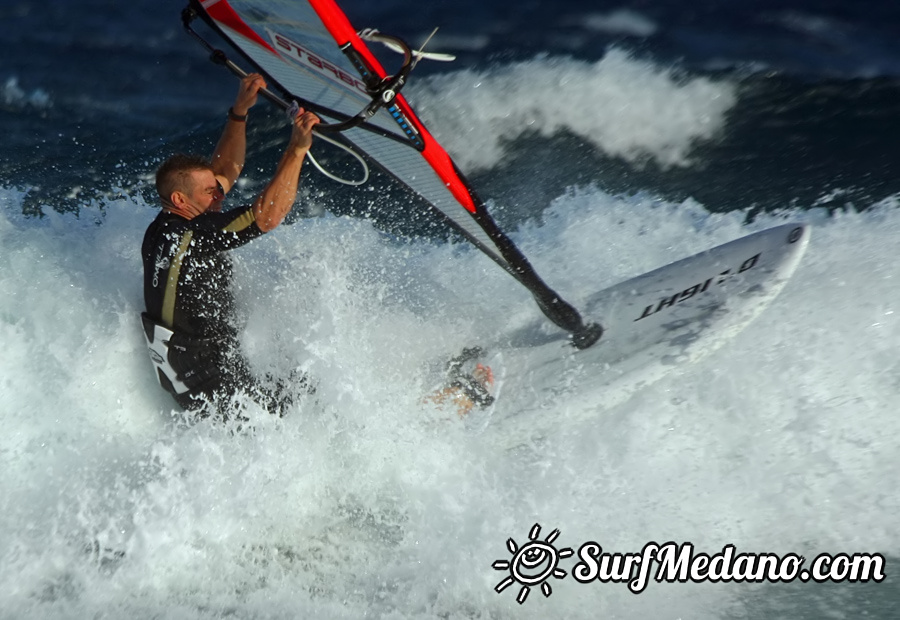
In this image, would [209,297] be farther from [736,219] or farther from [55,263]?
[736,219]

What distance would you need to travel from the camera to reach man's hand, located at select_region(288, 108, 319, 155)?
2834 mm

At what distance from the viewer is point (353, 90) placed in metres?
2.74

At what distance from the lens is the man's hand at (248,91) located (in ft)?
10.7

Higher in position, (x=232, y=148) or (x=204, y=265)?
(x=232, y=148)

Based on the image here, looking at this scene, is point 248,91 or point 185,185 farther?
point 248,91

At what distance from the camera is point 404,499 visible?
11.4 ft

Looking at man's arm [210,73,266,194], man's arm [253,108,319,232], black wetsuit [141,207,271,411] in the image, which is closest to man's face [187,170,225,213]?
black wetsuit [141,207,271,411]

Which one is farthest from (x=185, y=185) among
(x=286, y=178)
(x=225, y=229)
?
(x=286, y=178)

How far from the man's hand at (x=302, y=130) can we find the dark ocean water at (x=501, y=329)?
3.63 ft

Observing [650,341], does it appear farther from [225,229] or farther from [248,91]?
[248,91]

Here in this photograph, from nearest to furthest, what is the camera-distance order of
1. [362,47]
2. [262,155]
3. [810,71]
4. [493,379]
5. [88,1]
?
[362,47], [493,379], [810,71], [262,155], [88,1]

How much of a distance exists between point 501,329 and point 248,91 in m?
1.81

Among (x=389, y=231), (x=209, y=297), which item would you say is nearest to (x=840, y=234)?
(x=389, y=231)

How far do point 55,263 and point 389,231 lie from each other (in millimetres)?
2051
